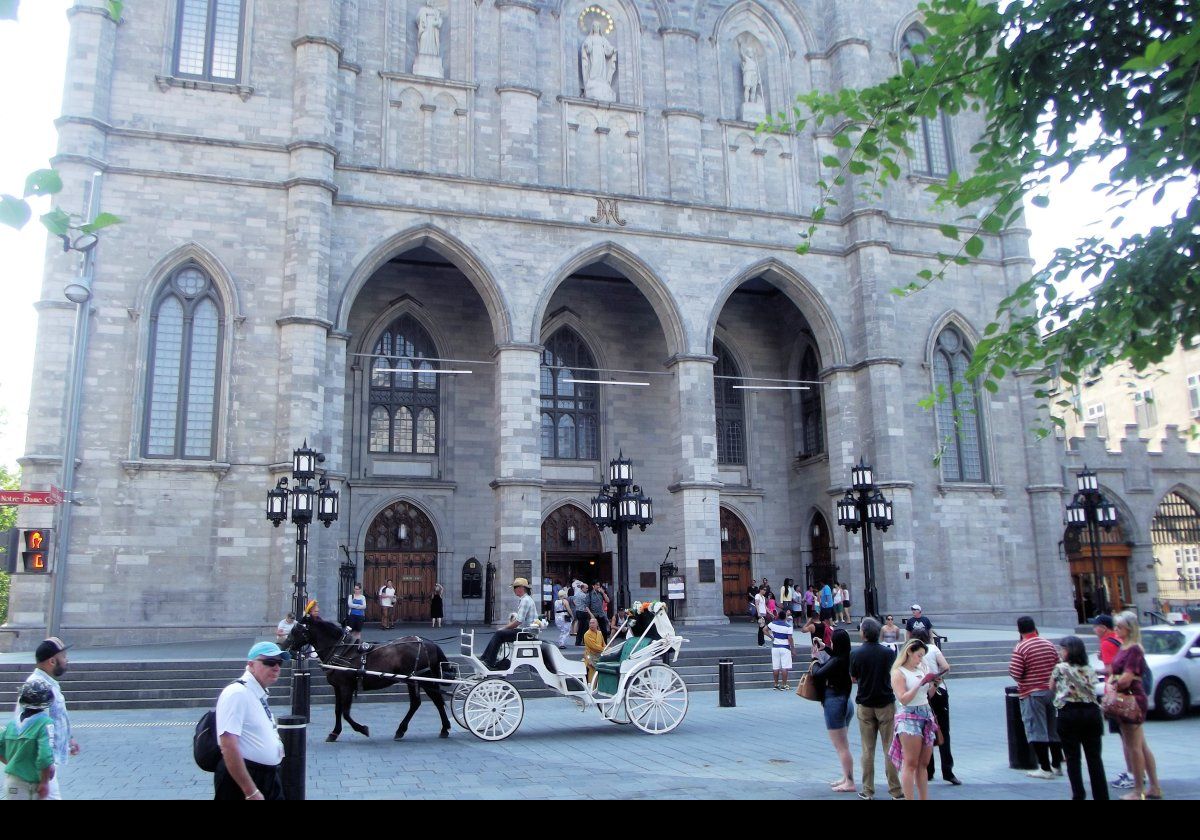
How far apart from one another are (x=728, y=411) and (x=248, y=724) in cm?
2704

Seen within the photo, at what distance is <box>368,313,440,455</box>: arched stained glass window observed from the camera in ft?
90.7

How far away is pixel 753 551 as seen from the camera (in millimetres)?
30266

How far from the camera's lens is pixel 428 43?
2642 cm

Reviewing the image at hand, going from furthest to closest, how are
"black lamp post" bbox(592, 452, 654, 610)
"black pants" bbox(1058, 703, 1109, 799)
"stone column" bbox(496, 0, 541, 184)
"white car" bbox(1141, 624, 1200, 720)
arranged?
"stone column" bbox(496, 0, 541, 184) → "black lamp post" bbox(592, 452, 654, 610) → "white car" bbox(1141, 624, 1200, 720) → "black pants" bbox(1058, 703, 1109, 799)

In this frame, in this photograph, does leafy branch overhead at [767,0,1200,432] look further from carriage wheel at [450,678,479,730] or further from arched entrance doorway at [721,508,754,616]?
arched entrance doorway at [721,508,754,616]

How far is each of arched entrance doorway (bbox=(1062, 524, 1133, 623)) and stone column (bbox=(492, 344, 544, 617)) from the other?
1827 cm

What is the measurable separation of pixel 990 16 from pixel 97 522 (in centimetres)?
2045

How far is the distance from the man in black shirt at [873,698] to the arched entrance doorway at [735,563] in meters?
21.9

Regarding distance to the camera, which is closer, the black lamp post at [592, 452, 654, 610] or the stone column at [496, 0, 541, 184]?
the black lamp post at [592, 452, 654, 610]

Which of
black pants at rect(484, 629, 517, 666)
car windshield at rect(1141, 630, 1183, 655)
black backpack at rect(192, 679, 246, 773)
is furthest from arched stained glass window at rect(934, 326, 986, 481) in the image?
black backpack at rect(192, 679, 246, 773)

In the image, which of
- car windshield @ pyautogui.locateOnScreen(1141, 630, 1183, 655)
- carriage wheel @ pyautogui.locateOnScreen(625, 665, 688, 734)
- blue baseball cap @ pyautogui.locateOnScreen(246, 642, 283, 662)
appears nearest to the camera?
blue baseball cap @ pyautogui.locateOnScreen(246, 642, 283, 662)

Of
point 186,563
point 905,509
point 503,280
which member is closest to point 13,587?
point 186,563

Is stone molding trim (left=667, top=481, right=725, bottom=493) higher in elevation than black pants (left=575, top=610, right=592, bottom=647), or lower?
higher
